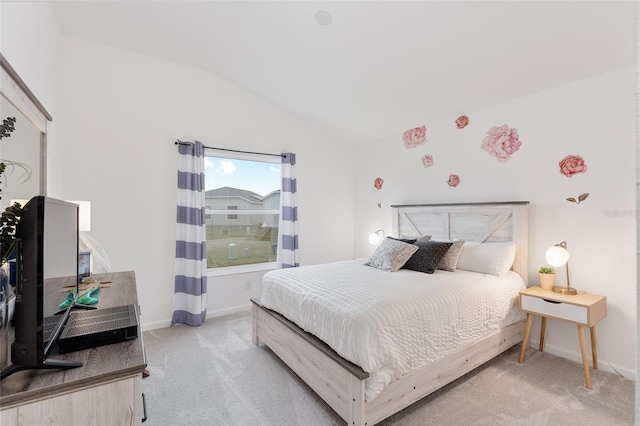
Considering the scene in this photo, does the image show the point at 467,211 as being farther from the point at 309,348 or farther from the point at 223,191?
the point at 223,191

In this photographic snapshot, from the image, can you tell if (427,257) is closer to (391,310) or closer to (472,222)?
(472,222)

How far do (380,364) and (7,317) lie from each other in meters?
1.66

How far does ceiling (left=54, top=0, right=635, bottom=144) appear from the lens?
Answer: 81.0 inches

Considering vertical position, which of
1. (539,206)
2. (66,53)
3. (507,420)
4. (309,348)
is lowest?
(507,420)

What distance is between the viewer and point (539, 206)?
106 inches

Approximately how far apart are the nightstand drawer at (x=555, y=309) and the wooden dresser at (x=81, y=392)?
106 inches

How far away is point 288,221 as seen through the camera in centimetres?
396

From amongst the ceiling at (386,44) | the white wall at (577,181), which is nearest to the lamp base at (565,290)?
the white wall at (577,181)

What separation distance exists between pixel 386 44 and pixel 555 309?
98.1 inches

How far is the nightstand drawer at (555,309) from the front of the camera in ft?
6.98

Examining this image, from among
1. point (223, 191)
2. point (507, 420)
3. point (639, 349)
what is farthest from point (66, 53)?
point (507, 420)

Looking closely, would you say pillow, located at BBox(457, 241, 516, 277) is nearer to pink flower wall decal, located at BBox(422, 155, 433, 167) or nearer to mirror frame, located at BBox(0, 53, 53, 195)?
pink flower wall decal, located at BBox(422, 155, 433, 167)

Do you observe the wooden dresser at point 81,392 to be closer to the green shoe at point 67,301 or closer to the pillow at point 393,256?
the green shoe at point 67,301

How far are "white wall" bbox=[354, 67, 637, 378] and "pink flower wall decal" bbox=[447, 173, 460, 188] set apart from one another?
49 mm
